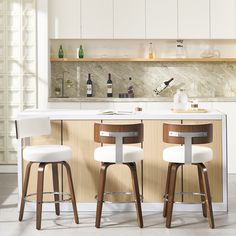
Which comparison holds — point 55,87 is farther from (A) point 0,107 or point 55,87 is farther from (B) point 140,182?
(B) point 140,182

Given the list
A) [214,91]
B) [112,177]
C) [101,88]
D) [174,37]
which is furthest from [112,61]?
[112,177]

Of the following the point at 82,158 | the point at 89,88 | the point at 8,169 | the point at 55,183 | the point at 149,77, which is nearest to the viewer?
the point at 55,183

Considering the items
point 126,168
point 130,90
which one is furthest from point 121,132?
point 130,90

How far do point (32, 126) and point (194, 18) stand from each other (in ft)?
11.6

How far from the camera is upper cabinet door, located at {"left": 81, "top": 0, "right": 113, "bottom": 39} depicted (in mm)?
7828

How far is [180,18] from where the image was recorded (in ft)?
→ 25.6

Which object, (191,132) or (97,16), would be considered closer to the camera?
(191,132)

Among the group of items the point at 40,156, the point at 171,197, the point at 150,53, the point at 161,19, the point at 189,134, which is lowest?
the point at 171,197

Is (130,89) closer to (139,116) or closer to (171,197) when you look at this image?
(139,116)

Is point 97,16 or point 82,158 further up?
point 97,16

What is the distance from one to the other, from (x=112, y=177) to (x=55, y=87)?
123 inches

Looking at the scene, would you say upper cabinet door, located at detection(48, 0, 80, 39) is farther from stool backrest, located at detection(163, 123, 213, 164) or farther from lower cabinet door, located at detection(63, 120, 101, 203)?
stool backrest, located at detection(163, 123, 213, 164)

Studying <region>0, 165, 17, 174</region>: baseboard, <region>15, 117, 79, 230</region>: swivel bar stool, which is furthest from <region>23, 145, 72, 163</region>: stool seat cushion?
<region>0, 165, 17, 174</region>: baseboard

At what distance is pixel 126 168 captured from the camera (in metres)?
5.33
